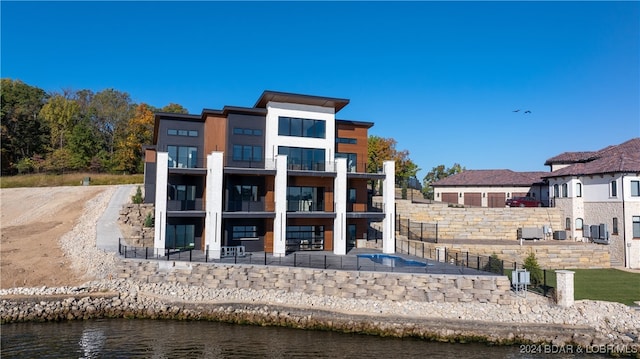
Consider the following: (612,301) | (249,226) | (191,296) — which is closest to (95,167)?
(249,226)

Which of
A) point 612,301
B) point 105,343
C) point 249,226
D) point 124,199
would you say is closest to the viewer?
point 105,343

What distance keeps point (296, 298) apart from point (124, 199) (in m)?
24.3

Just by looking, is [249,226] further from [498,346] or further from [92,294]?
[498,346]

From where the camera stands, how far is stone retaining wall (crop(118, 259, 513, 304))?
18.4 m

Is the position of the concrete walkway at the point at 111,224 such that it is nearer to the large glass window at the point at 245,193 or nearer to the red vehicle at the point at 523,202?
the large glass window at the point at 245,193

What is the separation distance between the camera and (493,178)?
4212 centimetres

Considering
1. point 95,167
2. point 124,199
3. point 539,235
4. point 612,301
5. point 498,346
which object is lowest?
point 498,346

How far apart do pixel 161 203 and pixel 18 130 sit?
139 feet

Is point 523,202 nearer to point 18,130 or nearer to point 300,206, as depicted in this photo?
point 300,206

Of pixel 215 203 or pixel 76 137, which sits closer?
pixel 215 203

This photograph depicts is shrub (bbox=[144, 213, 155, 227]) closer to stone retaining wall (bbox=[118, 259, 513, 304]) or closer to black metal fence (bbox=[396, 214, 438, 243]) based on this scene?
stone retaining wall (bbox=[118, 259, 513, 304])

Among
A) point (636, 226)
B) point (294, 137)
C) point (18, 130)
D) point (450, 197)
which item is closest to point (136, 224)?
point (294, 137)

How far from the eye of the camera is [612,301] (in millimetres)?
17828

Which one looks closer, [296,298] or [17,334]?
[17,334]
